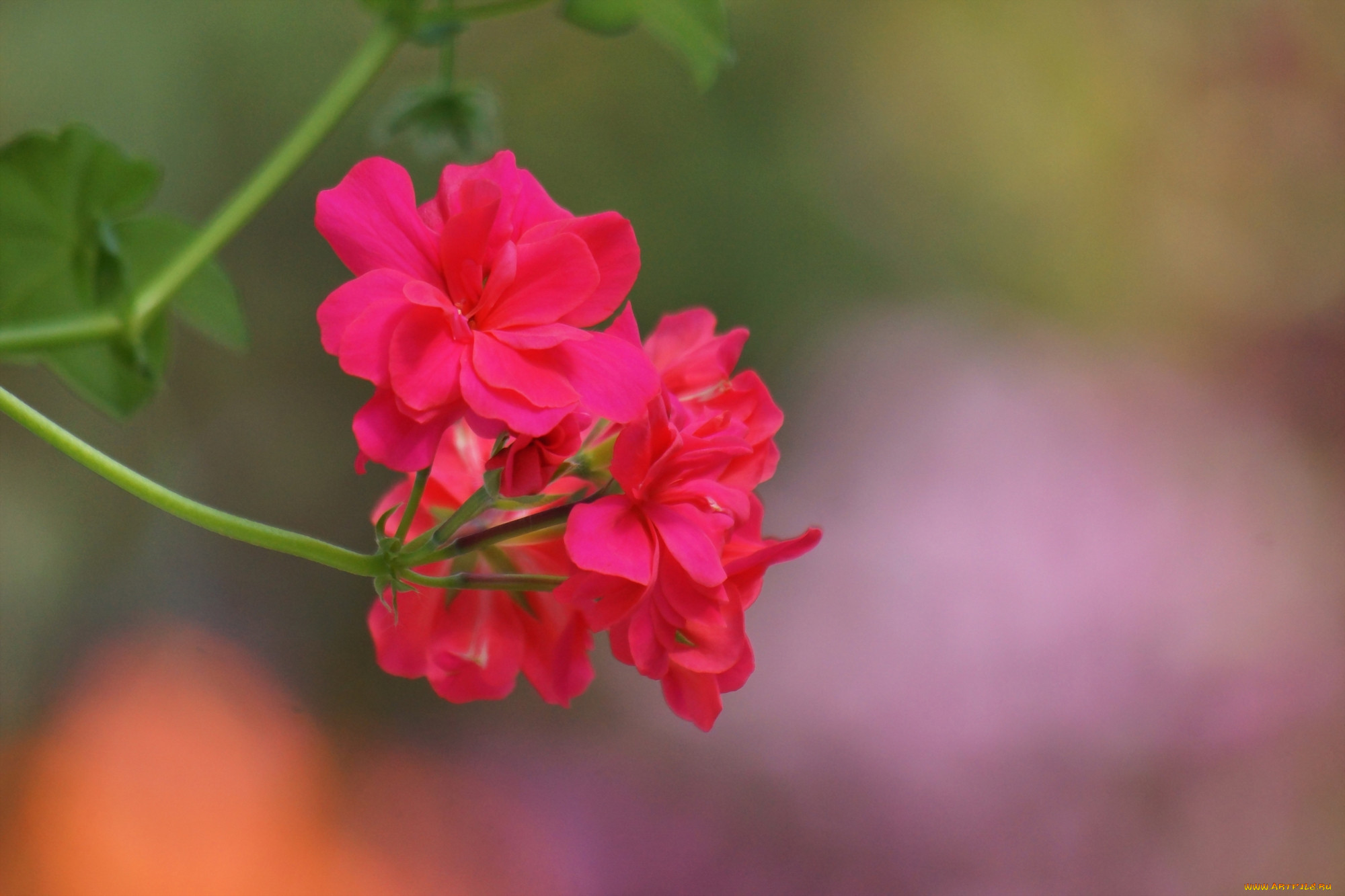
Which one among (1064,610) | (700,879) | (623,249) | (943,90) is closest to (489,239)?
(623,249)

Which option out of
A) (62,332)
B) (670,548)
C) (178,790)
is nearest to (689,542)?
(670,548)

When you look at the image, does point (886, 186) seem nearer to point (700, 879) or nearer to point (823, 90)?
point (823, 90)

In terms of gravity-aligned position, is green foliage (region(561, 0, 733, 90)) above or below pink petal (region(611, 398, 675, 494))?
above

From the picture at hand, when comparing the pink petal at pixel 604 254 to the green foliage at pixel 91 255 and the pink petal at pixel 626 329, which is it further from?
the green foliage at pixel 91 255

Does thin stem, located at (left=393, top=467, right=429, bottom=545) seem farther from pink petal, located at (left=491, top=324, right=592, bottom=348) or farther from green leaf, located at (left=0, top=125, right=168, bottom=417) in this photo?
green leaf, located at (left=0, top=125, right=168, bottom=417)

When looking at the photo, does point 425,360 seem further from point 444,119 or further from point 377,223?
point 444,119

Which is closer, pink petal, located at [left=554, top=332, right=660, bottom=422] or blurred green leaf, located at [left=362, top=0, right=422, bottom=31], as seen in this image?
pink petal, located at [left=554, top=332, right=660, bottom=422]

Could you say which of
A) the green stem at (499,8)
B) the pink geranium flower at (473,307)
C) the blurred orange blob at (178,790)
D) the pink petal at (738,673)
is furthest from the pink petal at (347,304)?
the blurred orange blob at (178,790)

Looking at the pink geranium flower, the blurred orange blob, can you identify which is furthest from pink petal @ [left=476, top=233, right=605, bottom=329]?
the blurred orange blob
